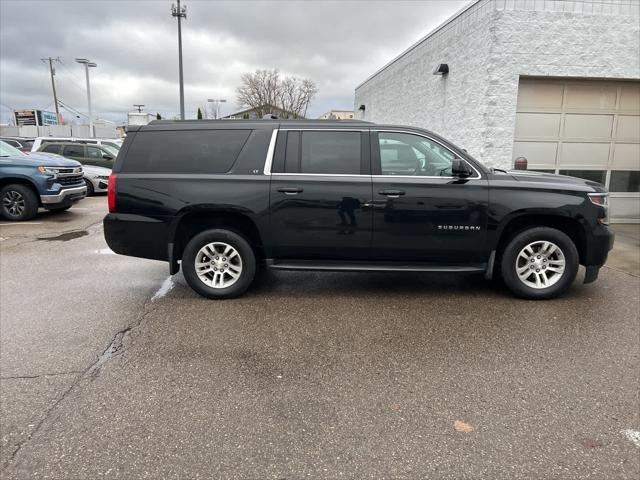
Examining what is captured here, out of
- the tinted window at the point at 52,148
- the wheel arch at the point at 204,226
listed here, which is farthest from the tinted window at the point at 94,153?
the wheel arch at the point at 204,226

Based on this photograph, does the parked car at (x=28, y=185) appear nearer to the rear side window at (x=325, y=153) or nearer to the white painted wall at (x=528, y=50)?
the rear side window at (x=325, y=153)

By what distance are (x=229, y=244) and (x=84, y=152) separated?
1323cm

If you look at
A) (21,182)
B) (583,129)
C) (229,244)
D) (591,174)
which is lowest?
(229,244)

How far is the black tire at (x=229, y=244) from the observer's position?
4965 millimetres

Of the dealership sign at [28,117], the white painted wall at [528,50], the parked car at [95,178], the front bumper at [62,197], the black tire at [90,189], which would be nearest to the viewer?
the white painted wall at [528,50]

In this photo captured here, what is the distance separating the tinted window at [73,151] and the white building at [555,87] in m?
12.4

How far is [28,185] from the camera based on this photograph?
1013 cm

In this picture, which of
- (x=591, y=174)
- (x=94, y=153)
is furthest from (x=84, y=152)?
(x=591, y=174)

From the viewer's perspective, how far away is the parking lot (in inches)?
98.5

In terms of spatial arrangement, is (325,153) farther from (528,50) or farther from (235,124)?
(528,50)

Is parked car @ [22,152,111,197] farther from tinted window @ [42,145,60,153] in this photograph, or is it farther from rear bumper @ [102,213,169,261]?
rear bumper @ [102,213,169,261]

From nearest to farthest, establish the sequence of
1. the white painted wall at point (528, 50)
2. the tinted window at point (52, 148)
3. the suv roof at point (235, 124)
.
A: the suv roof at point (235, 124)
the white painted wall at point (528, 50)
the tinted window at point (52, 148)

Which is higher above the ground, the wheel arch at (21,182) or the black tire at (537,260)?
the wheel arch at (21,182)

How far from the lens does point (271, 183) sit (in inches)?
191
